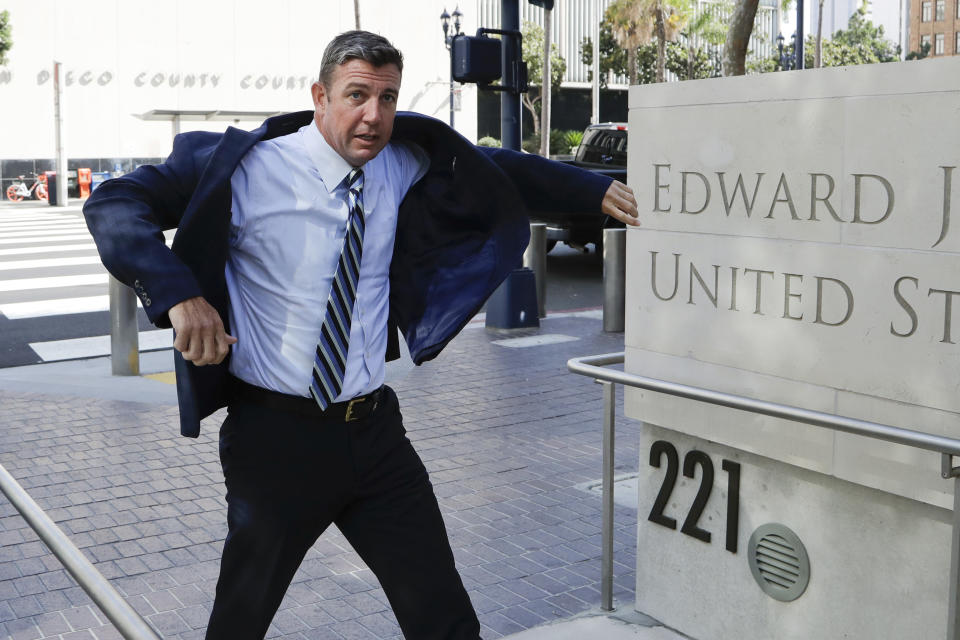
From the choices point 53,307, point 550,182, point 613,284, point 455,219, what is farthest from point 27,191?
point 550,182

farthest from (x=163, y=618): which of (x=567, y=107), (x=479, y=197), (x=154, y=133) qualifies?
(x=567, y=107)

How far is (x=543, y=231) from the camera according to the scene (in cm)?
1163

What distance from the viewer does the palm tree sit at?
54.3 metres

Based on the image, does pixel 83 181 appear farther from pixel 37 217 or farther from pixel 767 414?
pixel 767 414

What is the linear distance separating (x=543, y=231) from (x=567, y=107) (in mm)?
56752

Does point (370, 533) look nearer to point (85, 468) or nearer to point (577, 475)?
point (577, 475)

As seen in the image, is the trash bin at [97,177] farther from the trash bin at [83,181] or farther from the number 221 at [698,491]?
the number 221 at [698,491]

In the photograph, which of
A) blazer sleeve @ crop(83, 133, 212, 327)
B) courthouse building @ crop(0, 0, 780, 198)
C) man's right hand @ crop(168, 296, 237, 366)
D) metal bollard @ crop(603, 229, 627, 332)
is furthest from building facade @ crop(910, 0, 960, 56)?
man's right hand @ crop(168, 296, 237, 366)

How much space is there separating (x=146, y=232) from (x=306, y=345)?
20.7 inches

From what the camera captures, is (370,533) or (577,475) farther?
(577,475)

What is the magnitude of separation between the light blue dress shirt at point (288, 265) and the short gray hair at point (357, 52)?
186mm

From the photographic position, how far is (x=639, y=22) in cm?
5622

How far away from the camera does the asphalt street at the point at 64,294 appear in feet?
34.2

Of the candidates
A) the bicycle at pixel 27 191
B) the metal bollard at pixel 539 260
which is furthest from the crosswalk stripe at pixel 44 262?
the bicycle at pixel 27 191
